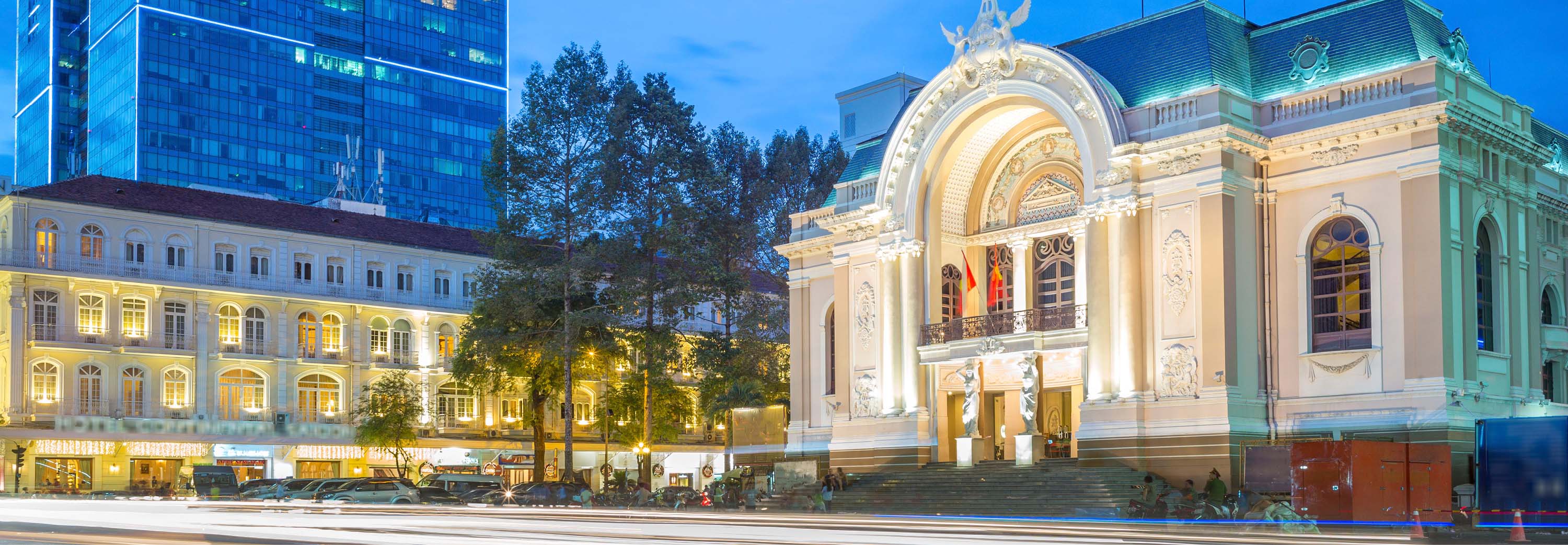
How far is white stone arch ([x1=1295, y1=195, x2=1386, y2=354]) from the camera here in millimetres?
33562

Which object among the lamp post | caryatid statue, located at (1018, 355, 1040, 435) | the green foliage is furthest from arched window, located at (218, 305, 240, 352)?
caryatid statue, located at (1018, 355, 1040, 435)

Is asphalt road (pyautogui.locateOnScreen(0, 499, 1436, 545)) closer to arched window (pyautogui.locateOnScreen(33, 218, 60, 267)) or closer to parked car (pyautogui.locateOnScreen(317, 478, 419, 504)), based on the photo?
parked car (pyautogui.locateOnScreen(317, 478, 419, 504))

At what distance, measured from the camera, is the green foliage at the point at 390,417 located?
6291 centimetres

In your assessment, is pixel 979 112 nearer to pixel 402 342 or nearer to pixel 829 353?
pixel 829 353

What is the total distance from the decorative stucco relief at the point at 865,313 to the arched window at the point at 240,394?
32886 mm

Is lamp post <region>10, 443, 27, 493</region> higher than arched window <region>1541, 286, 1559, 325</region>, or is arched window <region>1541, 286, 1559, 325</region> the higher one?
arched window <region>1541, 286, 1559, 325</region>

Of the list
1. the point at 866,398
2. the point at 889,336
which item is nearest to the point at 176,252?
the point at 866,398

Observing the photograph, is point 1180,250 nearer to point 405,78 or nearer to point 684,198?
point 684,198

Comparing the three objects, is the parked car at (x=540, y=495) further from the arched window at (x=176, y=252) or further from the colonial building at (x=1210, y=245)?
the arched window at (x=176, y=252)

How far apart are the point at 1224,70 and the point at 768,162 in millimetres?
23893

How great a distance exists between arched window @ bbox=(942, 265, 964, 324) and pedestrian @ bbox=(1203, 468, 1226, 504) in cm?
1145

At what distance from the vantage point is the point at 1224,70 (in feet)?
119

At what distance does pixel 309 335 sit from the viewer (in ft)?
221

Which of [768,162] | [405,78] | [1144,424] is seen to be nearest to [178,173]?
[405,78]
